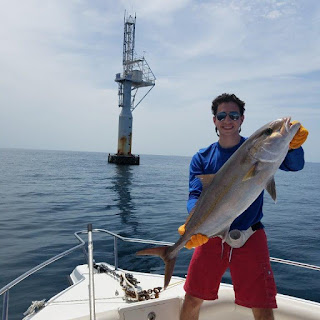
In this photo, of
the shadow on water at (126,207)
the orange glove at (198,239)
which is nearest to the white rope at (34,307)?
the orange glove at (198,239)

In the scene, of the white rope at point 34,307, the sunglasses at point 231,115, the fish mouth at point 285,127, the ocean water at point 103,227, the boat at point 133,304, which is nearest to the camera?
the fish mouth at point 285,127

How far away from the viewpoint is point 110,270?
18.7 feet

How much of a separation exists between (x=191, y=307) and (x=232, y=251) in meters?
0.79

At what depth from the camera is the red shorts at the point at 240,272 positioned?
3.19m

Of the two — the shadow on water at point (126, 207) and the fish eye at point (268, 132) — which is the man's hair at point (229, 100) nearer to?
the fish eye at point (268, 132)

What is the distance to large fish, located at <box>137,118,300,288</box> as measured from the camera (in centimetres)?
284

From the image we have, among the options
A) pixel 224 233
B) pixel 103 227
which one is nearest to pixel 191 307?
pixel 224 233

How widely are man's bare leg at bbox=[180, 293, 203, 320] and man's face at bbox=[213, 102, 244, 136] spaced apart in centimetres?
183

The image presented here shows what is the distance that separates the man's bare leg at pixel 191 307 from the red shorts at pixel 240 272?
8 cm

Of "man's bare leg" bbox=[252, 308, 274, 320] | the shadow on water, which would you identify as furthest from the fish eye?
the shadow on water

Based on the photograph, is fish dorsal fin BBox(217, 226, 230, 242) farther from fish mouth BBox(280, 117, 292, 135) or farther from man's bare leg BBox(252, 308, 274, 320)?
fish mouth BBox(280, 117, 292, 135)

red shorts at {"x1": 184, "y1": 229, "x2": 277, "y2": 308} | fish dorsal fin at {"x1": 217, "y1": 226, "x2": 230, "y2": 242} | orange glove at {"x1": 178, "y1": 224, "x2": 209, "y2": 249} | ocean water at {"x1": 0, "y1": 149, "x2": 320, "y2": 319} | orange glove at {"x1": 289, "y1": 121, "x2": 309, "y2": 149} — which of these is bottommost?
ocean water at {"x1": 0, "y1": 149, "x2": 320, "y2": 319}

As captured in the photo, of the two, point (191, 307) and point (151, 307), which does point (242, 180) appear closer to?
point (191, 307)

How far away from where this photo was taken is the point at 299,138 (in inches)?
116
